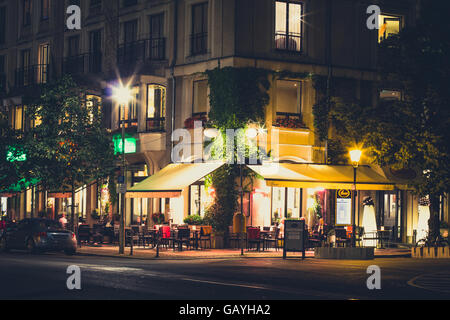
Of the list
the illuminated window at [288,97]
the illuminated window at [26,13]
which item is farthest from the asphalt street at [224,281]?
the illuminated window at [26,13]

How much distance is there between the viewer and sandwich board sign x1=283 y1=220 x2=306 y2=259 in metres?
28.0

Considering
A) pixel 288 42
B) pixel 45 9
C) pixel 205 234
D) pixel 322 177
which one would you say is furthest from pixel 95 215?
pixel 288 42

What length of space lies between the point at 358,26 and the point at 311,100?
15.4ft

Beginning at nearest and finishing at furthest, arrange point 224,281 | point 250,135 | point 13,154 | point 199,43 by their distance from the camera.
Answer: point 224,281
point 250,135
point 199,43
point 13,154

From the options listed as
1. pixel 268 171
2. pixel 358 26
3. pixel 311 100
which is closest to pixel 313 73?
pixel 311 100

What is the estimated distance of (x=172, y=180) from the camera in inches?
1341

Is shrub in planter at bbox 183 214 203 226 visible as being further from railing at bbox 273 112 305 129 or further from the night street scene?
railing at bbox 273 112 305 129

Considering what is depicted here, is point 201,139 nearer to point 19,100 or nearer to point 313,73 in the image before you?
point 313,73

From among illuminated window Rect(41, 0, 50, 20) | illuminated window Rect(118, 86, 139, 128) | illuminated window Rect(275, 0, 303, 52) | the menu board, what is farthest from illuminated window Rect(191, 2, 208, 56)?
illuminated window Rect(41, 0, 50, 20)

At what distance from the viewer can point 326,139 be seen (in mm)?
37031

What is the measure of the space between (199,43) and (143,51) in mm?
3662

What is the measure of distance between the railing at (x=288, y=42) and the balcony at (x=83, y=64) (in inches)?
423

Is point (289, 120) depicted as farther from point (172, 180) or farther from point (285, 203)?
point (172, 180)

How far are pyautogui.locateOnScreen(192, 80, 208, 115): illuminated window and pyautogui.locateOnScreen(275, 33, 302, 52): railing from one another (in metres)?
3.88
